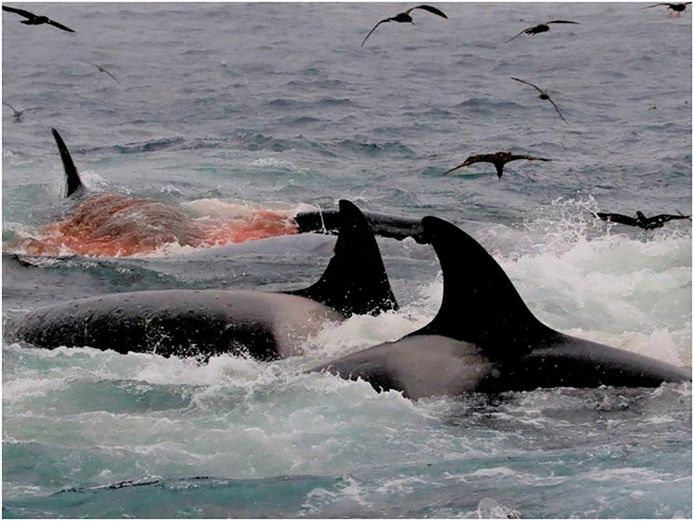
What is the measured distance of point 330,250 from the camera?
14.0 meters

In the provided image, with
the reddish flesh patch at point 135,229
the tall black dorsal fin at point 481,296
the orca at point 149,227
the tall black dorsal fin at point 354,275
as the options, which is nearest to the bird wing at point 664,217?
the tall black dorsal fin at point 354,275

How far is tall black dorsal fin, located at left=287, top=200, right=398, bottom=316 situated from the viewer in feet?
31.0

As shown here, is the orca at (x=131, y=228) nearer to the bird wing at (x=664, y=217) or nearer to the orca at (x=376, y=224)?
the orca at (x=376, y=224)

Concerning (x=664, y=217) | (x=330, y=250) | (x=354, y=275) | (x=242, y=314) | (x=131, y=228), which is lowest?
(x=131, y=228)

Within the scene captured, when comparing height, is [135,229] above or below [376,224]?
below

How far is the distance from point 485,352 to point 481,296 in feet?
1.22

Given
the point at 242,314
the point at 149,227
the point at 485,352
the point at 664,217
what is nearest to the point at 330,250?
the point at 149,227

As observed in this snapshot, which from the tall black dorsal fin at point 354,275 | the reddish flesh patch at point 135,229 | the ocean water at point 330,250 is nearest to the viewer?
the ocean water at point 330,250

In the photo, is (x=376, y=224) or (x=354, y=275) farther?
(x=376, y=224)

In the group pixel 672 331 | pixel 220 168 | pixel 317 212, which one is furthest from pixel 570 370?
pixel 220 168

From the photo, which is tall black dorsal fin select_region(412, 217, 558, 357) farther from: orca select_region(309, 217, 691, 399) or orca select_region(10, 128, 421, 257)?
orca select_region(10, 128, 421, 257)

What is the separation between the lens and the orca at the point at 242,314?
31.1ft

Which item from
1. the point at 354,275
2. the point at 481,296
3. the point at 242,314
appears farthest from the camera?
the point at 242,314

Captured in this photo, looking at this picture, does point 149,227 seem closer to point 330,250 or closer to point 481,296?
point 330,250
